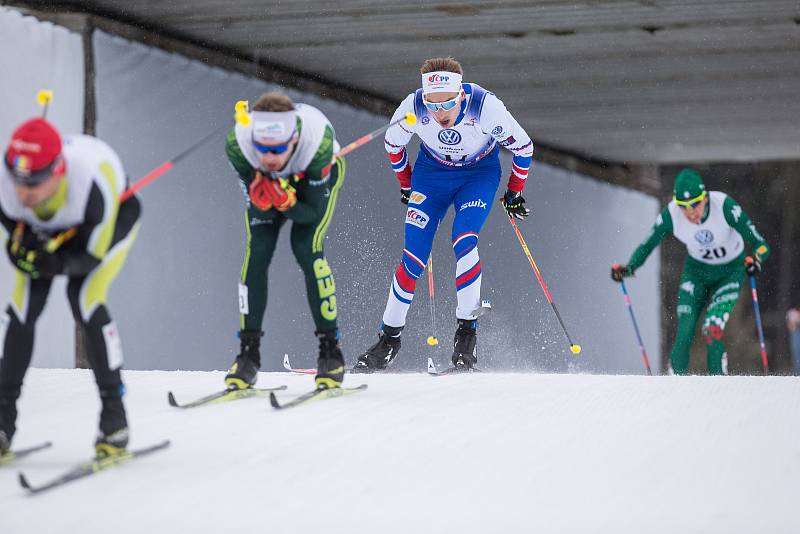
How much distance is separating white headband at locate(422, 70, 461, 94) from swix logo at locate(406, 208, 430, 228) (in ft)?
2.70

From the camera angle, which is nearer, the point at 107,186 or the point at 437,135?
the point at 107,186

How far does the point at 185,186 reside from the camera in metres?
10.3

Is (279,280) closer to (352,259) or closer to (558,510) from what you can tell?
(352,259)

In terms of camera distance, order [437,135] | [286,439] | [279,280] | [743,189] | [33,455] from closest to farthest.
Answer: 1. [33,455]
2. [286,439]
3. [437,135]
4. [279,280]
5. [743,189]

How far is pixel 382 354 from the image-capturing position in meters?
6.87

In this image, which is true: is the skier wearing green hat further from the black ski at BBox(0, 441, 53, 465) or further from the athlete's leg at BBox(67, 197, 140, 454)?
the athlete's leg at BBox(67, 197, 140, 454)

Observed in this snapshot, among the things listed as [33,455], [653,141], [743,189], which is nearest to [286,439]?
[33,455]

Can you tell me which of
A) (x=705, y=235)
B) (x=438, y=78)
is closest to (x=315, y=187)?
(x=438, y=78)

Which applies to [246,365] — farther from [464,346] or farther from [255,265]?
[464,346]

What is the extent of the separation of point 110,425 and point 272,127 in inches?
64.2

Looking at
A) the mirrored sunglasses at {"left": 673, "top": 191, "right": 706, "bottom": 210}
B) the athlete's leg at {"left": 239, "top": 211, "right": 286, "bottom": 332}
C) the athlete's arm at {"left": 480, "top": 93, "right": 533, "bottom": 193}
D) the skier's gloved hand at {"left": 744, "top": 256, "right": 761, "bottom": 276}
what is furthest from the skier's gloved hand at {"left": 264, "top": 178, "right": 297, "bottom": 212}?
the skier's gloved hand at {"left": 744, "top": 256, "right": 761, "bottom": 276}

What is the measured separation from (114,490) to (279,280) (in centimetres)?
804

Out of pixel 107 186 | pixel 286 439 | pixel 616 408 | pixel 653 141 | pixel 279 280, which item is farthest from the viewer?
pixel 653 141

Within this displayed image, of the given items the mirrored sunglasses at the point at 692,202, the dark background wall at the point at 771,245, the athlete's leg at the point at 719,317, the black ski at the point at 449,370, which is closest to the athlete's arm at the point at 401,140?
the black ski at the point at 449,370
